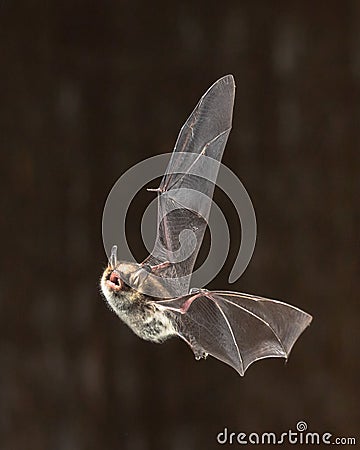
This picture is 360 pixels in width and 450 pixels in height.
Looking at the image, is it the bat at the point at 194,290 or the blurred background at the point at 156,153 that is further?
the blurred background at the point at 156,153

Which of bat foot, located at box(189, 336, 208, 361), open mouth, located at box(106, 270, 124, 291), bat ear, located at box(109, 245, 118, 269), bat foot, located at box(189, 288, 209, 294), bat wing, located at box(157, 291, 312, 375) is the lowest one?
bat foot, located at box(189, 336, 208, 361)

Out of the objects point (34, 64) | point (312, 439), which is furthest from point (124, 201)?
point (312, 439)

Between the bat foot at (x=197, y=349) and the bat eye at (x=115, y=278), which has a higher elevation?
the bat eye at (x=115, y=278)

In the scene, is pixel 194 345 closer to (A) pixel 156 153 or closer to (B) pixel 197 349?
(B) pixel 197 349

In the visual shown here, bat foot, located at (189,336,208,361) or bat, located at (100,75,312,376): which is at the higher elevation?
bat, located at (100,75,312,376)

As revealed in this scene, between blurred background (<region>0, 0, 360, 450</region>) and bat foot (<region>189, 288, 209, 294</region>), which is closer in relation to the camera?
bat foot (<region>189, 288, 209, 294</region>)

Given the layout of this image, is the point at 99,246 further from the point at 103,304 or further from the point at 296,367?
the point at 296,367
